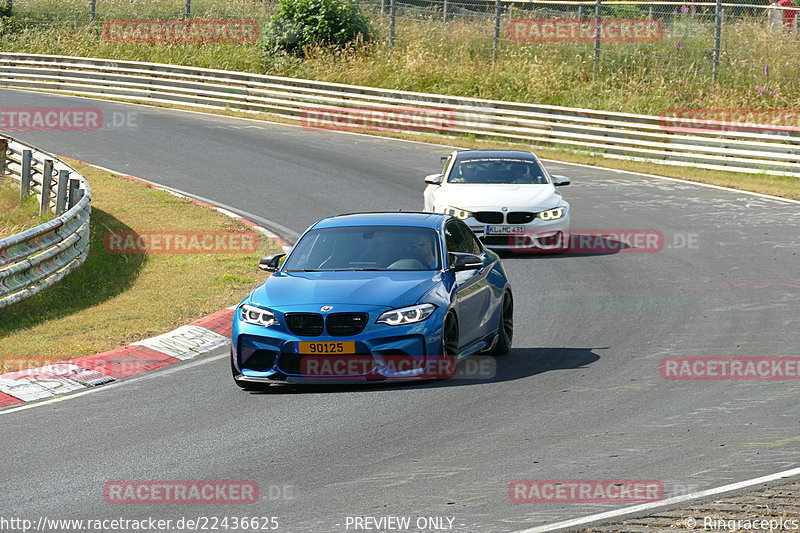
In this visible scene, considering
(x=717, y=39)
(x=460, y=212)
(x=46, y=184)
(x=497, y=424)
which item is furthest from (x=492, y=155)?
(x=717, y=39)

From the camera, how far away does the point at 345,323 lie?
998 centimetres

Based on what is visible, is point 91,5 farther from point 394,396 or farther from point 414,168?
point 394,396

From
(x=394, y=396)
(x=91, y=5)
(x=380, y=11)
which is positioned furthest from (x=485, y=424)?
(x=91, y=5)

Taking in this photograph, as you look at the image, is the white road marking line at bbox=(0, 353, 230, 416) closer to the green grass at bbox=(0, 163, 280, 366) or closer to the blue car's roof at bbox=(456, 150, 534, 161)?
the green grass at bbox=(0, 163, 280, 366)

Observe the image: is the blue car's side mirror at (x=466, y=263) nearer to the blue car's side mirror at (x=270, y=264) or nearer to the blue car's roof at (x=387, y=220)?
the blue car's roof at (x=387, y=220)

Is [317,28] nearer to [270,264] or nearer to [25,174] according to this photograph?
[25,174]

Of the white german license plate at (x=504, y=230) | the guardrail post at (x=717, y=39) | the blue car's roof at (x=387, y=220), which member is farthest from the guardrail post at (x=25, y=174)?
the guardrail post at (x=717, y=39)

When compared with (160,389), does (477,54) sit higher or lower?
higher

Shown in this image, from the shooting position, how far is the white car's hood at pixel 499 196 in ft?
59.0

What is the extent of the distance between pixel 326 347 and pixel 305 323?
0.95 ft

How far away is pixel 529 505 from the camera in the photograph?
23.1 feet

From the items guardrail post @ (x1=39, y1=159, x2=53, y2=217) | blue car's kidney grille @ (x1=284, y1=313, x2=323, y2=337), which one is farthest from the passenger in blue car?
guardrail post @ (x1=39, y1=159, x2=53, y2=217)

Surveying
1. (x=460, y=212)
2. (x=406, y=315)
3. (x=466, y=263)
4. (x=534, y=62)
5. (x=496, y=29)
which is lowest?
(x=460, y=212)

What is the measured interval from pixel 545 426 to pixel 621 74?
1000 inches
